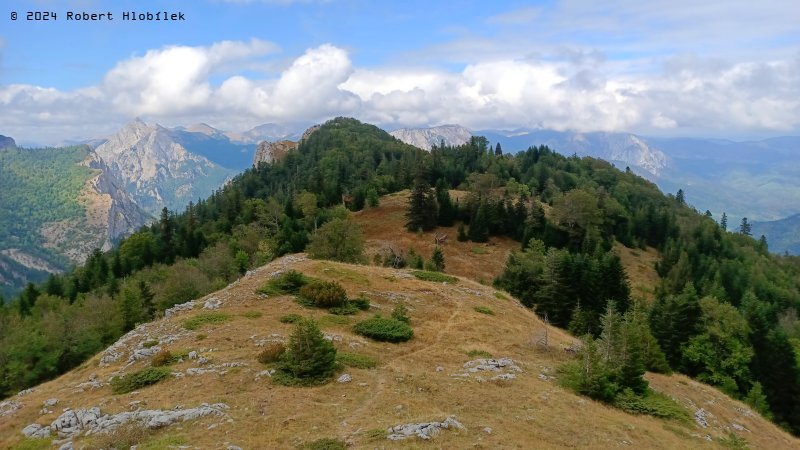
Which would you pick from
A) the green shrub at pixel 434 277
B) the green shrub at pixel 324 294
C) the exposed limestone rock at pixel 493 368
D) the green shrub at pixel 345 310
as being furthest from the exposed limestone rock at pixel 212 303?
the green shrub at pixel 434 277

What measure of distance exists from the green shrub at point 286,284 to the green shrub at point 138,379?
1456 cm

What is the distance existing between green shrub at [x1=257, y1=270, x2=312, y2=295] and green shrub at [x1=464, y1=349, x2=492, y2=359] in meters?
16.0

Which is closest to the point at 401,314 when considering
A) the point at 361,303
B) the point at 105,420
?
the point at 361,303

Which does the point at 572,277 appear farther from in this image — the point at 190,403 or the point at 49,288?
the point at 49,288

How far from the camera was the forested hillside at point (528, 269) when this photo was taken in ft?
186

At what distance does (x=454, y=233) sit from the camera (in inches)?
4395

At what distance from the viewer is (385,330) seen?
34.3m

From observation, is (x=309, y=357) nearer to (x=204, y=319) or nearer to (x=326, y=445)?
(x=326, y=445)

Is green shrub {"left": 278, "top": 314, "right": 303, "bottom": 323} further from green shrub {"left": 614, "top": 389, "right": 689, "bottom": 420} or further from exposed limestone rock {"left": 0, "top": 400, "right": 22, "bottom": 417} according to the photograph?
green shrub {"left": 614, "top": 389, "right": 689, "bottom": 420}

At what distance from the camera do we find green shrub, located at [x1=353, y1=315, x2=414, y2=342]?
111ft

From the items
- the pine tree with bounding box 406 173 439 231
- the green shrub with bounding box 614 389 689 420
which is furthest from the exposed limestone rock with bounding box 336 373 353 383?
the pine tree with bounding box 406 173 439 231

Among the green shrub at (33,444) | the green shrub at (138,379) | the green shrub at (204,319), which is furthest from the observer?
the green shrub at (204,319)

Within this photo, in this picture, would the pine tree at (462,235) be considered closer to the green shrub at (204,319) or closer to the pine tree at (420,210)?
the pine tree at (420,210)

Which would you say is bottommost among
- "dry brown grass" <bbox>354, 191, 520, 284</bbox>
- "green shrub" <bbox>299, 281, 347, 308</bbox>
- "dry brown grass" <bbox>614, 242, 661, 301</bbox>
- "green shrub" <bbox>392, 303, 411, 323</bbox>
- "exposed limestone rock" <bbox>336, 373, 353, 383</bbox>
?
"dry brown grass" <bbox>614, 242, 661, 301</bbox>
